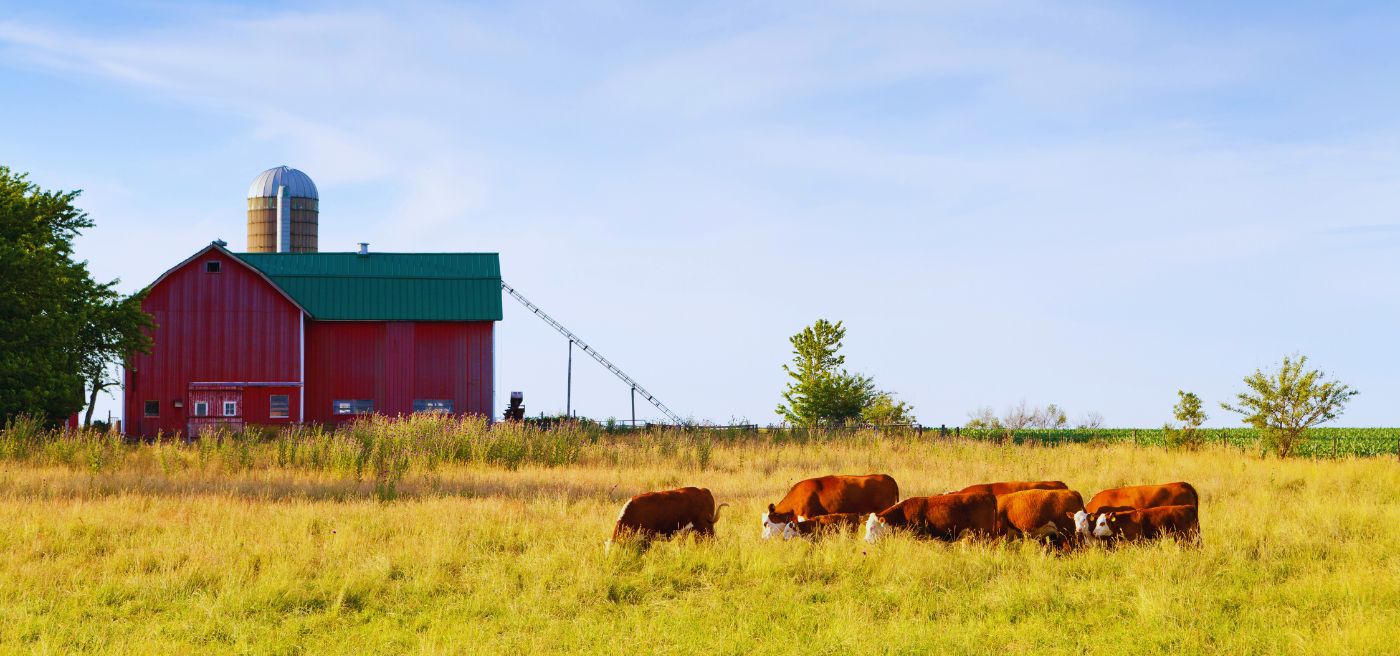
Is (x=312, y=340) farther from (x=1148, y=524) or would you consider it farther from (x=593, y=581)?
(x=1148, y=524)

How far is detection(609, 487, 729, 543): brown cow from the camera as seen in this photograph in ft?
44.2

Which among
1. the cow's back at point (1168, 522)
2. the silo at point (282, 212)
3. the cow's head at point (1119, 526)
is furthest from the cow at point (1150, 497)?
the silo at point (282, 212)

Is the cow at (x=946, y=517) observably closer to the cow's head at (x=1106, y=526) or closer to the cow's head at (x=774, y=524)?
the cow's head at (x=774, y=524)

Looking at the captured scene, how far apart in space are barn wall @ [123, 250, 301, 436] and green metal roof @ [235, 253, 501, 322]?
1.75 meters

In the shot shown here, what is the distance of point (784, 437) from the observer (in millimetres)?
33250

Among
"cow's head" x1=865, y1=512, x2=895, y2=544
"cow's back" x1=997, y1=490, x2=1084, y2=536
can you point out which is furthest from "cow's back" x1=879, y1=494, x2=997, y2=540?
"cow's back" x1=997, y1=490, x2=1084, y2=536

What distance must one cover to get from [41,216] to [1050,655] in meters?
36.8

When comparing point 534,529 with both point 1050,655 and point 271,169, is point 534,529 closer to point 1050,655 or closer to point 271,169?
point 1050,655

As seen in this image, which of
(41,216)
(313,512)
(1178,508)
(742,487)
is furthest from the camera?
(41,216)

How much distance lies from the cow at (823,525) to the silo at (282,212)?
44447 mm

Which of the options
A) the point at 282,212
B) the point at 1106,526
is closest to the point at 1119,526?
the point at 1106,526

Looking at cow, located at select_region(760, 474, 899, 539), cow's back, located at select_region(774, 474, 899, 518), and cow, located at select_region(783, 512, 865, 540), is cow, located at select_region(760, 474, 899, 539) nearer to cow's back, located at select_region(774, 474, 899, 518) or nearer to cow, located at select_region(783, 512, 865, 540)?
cow's back, located at select_region(774, 474, 899, 518)

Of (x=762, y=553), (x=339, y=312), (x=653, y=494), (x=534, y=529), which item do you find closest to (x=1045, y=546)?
(x=762, y=553)

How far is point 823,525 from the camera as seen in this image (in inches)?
541
